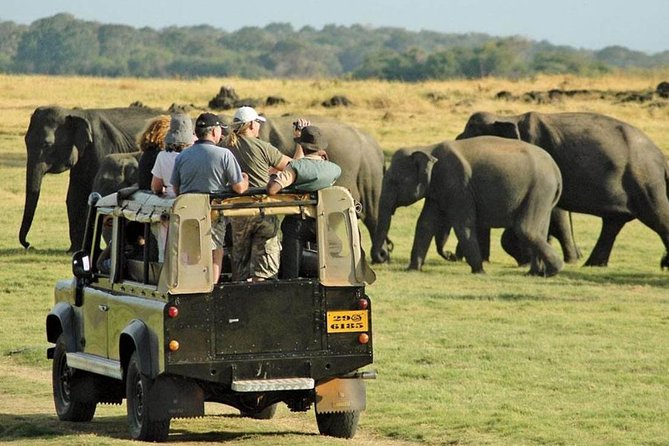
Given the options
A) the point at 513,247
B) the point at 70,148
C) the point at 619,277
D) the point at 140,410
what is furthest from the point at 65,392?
the point at 513,247

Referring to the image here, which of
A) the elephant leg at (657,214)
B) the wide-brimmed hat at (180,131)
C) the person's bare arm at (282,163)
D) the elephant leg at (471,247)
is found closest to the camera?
the wide-brimmed hat at (180,131)

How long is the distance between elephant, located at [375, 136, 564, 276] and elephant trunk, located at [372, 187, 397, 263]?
0.04 meters

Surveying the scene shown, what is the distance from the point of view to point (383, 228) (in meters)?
25.9

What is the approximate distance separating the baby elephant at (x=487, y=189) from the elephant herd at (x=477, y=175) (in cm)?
1

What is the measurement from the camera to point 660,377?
14953 mm

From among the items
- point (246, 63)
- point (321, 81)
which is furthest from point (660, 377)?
point (246, 63)

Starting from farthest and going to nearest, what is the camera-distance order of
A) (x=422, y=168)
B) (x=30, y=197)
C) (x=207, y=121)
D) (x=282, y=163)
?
1. (x=30, y=197)
2. (x=422, y=168)
3. (x=282, y=163)
4. (x=207, y=121)

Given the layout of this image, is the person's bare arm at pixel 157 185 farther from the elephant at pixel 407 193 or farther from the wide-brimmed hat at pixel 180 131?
the elephant at pixel 407 193

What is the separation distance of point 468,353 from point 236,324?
5.42m

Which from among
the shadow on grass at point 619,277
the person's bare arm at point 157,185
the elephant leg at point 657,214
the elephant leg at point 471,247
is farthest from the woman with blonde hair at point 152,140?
the elephant leg at point 657,214

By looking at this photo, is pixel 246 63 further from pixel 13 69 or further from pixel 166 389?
pixel 166 389

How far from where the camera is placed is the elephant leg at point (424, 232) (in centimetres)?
2511

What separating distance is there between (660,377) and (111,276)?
489 cm

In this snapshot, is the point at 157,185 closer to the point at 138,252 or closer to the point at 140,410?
the point at 138,252
